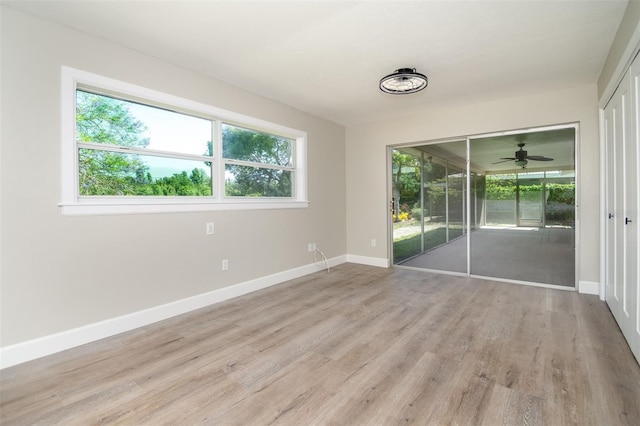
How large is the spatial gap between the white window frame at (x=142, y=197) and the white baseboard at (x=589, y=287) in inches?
151

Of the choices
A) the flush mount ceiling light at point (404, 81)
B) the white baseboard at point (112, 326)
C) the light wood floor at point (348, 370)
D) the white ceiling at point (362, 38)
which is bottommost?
the light wood floor at point (348, 370)

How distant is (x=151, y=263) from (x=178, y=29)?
6.87 feet

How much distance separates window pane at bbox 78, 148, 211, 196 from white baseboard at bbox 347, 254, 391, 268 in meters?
3.05

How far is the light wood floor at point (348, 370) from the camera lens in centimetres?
166

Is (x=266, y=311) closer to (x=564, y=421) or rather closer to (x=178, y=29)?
(x=564, y=421)

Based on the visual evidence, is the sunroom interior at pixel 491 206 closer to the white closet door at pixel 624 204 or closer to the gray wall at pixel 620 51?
the white closet door at pixel 624 204

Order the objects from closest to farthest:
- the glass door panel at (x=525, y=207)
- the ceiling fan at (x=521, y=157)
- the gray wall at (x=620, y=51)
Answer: the gray wall at (x=620, y=51) < the glass door panel at (x=525, y=207) < the ceiling fan at (x=521, y=157)

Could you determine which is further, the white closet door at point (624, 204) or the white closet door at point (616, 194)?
the white closet door at point (616, 194)

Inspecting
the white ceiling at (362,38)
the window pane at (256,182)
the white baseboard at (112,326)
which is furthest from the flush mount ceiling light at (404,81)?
the white baseboard at (112,326)

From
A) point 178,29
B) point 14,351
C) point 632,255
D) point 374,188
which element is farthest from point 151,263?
point 632,255

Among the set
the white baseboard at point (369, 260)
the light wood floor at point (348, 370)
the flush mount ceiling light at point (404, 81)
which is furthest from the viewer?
the white baseboard at point (369, 260)

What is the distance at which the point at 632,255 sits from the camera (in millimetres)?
2268

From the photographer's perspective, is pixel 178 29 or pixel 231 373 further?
pixel 178 29

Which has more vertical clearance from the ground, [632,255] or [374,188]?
[374,188]
